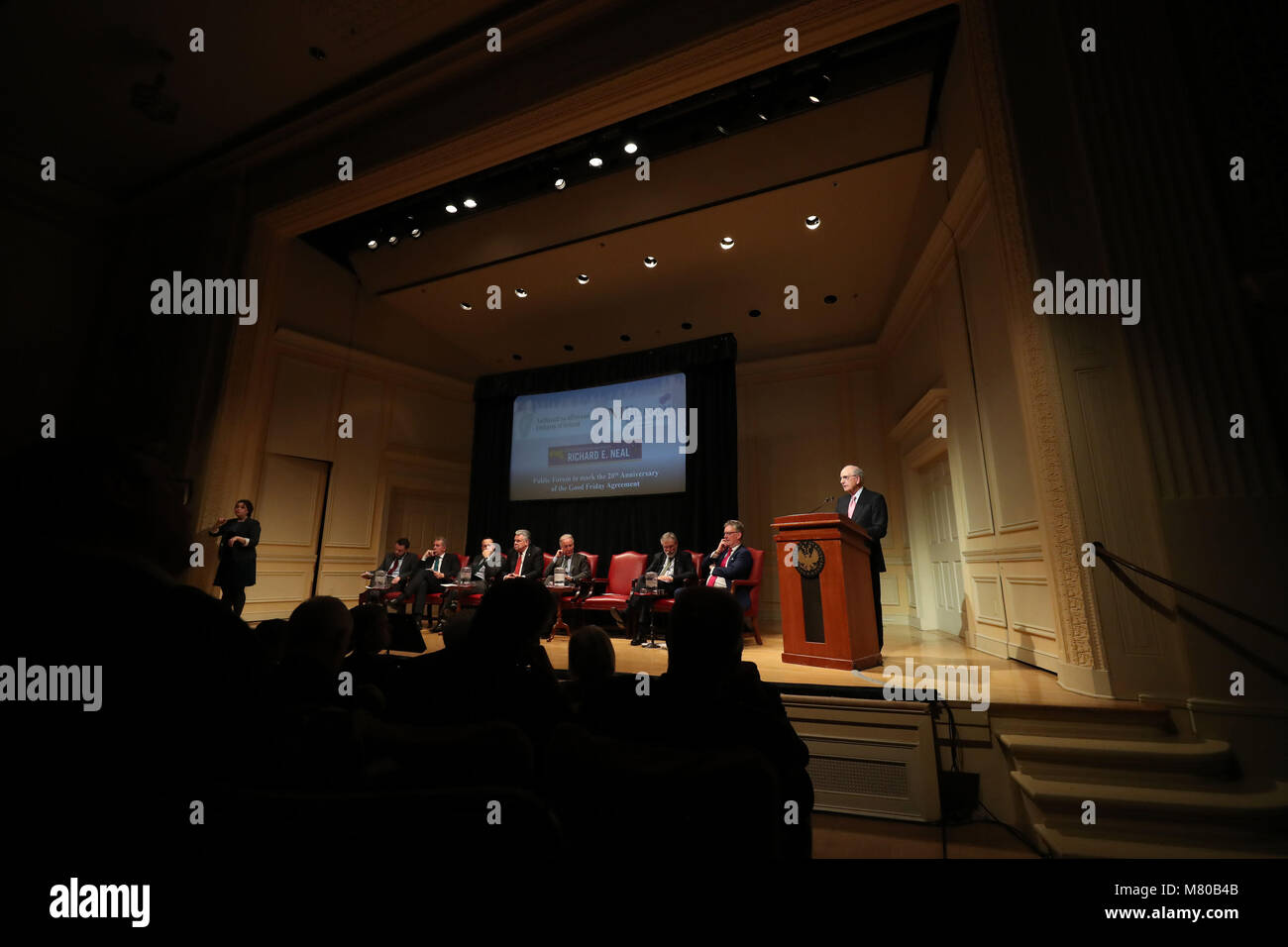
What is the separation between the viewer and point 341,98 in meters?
4.56

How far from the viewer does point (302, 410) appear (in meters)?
6.21

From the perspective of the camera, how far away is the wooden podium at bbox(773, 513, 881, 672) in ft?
9.91

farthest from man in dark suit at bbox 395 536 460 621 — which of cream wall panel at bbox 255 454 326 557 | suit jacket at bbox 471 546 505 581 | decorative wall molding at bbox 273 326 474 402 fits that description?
decorative wall molding at bbox 273 326 474 402

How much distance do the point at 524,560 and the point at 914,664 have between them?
3.79m

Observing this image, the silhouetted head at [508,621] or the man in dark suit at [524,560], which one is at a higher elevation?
the man in dark suit at [524,560]

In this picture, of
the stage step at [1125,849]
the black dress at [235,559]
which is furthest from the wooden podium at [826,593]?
the black dress at [235,559]

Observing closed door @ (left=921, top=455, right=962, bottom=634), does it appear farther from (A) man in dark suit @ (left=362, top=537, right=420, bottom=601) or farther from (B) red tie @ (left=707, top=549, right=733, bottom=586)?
(A) man in dark suit @ (left=362, top=537, right=420, bottom=601)

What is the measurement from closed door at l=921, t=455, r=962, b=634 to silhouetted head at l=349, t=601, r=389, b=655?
Result: 4.61 m

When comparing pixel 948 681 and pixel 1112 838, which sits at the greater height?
pixel 948 681

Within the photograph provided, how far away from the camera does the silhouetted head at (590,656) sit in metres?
1.51

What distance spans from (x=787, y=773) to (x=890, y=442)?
5.97m

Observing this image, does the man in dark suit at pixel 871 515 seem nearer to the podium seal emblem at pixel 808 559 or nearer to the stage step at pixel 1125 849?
the podium seal emblem at pixel 808 559
